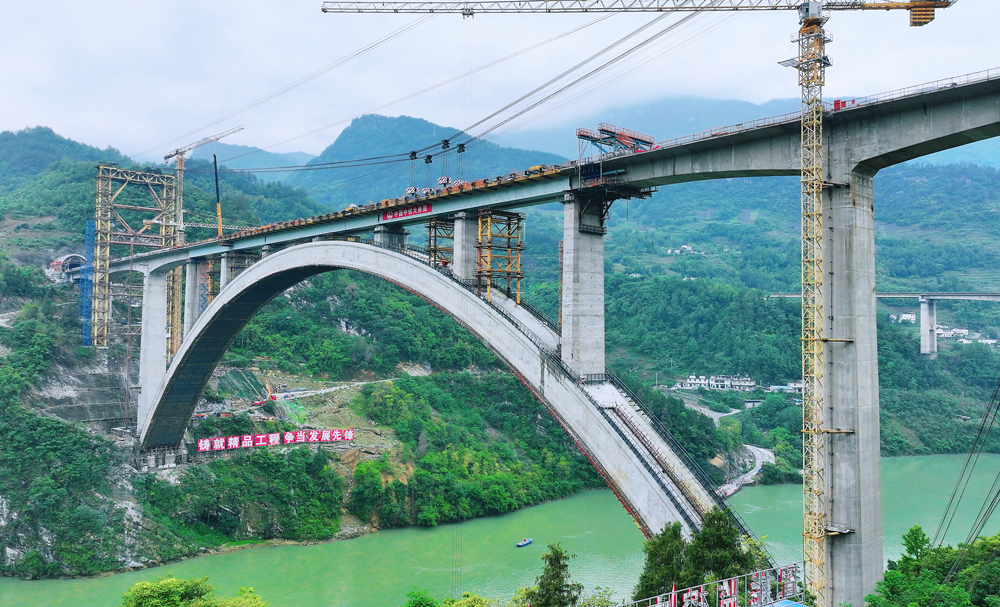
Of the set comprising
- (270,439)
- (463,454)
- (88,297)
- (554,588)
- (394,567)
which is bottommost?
(394,567)

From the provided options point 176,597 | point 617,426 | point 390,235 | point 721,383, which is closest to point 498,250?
point 390,235

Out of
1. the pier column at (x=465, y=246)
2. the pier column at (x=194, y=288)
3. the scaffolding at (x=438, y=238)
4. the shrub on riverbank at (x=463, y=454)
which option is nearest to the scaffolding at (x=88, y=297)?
the pier column at (x=194, y=288)

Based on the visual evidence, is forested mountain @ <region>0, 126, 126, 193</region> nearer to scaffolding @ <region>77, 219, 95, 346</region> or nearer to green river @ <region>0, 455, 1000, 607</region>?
scaffolding @ <region>77, 219, 95, 346</region>

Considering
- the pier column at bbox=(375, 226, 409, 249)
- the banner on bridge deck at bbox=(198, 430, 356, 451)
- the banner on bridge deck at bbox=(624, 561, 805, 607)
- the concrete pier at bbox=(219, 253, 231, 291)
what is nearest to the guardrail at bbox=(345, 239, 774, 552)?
the banner on bridge deck at bbox=(624, 561, 805, 607)

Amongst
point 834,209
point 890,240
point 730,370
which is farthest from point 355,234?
point 890,240

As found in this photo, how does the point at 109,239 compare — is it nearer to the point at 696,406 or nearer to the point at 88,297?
the point at 88,297

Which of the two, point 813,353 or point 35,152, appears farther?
point 35,152
